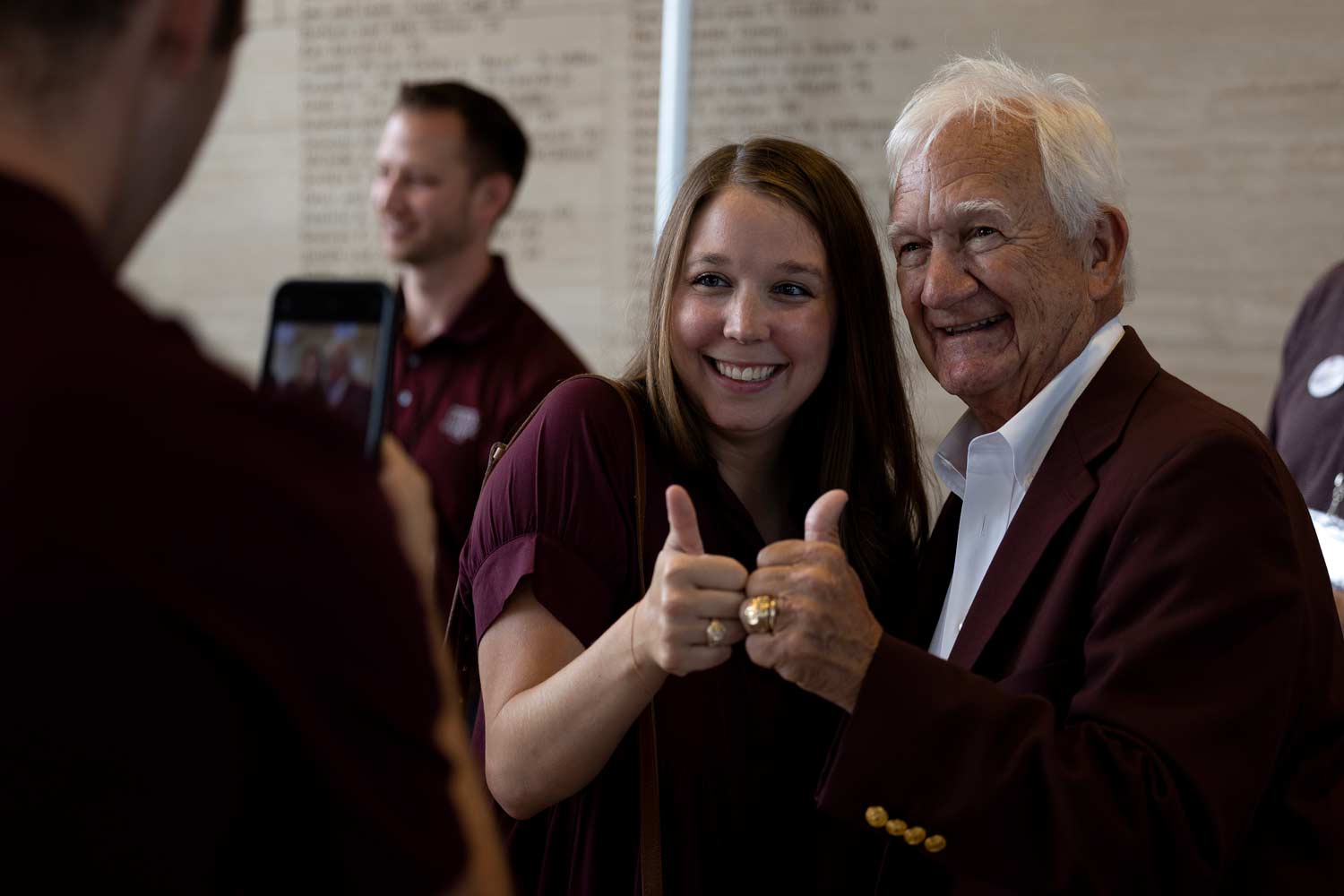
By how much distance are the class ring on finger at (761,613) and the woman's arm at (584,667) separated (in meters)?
0.02

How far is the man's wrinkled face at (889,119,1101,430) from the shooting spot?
187 centimetres

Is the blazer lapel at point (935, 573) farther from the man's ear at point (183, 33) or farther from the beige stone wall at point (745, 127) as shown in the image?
the beige stone wall at point (745, 127)

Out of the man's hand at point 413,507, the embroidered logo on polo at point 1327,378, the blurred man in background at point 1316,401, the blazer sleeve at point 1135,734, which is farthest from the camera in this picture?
the embroidered logo on polo at point 1327,378

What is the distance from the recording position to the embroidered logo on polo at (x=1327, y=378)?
2850 mm

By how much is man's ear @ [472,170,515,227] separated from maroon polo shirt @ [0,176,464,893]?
3.49m

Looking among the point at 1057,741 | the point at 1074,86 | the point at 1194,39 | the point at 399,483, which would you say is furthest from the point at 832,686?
the point at 1194,39

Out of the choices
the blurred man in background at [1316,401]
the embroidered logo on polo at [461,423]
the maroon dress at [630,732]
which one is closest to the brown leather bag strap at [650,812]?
the maroon dress at [630,732]

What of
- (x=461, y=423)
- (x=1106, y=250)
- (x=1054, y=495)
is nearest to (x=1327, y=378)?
(x=1106, y=250)

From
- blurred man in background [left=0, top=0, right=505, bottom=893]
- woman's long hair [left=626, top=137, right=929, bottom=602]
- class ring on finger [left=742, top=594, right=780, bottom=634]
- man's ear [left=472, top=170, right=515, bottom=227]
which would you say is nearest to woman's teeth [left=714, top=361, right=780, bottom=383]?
woman's long hair [left=626, top=137, right=929, bottom=602]

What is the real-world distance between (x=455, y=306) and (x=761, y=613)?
2.58 meters

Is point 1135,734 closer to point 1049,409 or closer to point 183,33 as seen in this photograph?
point 1049,409

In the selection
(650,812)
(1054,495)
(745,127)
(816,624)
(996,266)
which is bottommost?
(650,812)

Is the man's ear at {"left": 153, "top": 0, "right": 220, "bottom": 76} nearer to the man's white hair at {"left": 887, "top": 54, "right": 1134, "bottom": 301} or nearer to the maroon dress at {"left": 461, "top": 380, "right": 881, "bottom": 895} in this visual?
the maroon dress at {"left": 461, "top": 380, "right": 881, "bottom": 895}

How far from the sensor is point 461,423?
3564mm
